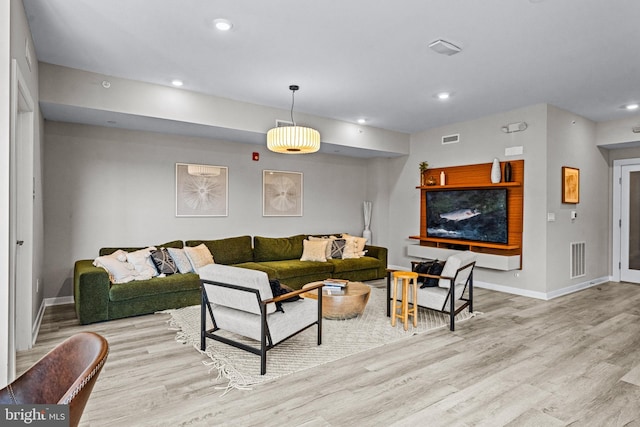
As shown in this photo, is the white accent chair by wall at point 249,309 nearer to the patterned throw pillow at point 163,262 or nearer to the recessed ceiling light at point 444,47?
the patterned throw pillow at point 163,262

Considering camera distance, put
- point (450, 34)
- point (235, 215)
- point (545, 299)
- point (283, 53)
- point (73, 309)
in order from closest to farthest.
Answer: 1. point (450, 34)
2. point (283, 53)
3. point (73, 309)
4. point (545, 299)
5. point (235, 215)

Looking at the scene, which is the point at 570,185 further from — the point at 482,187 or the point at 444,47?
the point at 444,47

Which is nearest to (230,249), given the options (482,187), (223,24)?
(223,24)

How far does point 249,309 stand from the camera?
3057 millimetres

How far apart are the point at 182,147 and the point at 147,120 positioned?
1064mm

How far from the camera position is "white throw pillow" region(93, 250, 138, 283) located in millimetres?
4414

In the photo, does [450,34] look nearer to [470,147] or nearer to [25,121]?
[470,147]

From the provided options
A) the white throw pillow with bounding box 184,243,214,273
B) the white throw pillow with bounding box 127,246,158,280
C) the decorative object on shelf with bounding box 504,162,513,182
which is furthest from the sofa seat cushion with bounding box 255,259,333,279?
the decorative object on shelf with bounding box 504,162,513,182

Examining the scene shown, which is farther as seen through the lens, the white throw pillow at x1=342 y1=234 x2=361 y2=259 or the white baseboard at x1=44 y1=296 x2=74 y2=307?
the white throw pillow at x1=342 y1=234 x2=361 y2=259

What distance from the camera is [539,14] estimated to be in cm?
296

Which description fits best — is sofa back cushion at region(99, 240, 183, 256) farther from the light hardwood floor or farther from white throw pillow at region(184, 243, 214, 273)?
the light hardwood floor

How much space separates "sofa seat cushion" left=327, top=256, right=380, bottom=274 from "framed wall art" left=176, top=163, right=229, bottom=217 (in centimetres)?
198

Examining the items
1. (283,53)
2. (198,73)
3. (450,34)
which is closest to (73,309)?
(198,73)

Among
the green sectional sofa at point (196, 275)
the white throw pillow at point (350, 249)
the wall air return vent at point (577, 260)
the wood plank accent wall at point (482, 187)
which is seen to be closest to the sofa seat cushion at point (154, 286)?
the green sectional sofa at point (196, 275)
